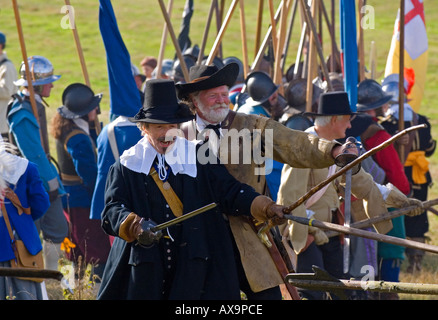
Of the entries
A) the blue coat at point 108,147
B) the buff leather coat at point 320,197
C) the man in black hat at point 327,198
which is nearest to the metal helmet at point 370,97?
the man in black hat at point 327,198

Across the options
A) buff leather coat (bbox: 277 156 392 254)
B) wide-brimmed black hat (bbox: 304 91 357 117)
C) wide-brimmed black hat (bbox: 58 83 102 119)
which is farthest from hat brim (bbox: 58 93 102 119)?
wide-brimmed black hat (bbox: 304 91 357 117)

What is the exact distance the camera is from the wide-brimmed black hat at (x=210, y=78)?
16.5ft

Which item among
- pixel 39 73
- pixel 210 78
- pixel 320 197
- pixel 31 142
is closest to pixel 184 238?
pixel 210 78

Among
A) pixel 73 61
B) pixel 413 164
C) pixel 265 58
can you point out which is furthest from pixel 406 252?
pixel 73 61

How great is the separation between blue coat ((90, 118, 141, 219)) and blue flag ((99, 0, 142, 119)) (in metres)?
0.21

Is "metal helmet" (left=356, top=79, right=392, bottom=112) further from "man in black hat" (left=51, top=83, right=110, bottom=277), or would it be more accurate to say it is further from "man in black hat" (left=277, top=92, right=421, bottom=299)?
"man in black hat" (left=51, top=83, right=110, bottom=277)

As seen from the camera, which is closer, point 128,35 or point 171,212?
point 171,212

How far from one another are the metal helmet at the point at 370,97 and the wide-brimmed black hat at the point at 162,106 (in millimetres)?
3428

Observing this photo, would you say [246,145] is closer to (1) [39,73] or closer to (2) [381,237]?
(2) [381,237]

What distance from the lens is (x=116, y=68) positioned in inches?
285

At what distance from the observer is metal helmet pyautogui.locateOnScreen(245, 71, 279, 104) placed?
8.21 m

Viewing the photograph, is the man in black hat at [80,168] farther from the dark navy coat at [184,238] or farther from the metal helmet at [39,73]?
the dark navy coat at [184,238]

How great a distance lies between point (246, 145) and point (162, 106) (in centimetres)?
50
